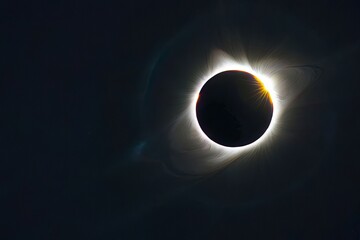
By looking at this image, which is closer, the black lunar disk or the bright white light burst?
the black lunar disk

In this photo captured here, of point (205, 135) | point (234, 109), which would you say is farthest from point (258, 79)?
point (205, 135)

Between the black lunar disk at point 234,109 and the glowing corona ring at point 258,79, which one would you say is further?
the glowing corona ring at point 258,79

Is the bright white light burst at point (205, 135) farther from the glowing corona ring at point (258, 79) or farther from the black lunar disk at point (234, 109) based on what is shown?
the black lunar disk at point (234, 109)

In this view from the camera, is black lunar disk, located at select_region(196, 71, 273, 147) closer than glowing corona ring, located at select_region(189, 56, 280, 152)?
Yes

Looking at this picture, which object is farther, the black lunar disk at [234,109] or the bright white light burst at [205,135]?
the bright white light burst at [205,135]

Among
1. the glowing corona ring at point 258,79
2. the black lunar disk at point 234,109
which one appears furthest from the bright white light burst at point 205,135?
the black lunar disk at point 234,109

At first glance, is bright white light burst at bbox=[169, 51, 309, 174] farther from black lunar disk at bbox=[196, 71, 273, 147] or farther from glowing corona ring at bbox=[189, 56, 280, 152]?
black lunar disk at bbox=[196, 71, 273, 147]

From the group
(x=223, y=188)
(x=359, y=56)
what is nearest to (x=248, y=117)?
(x=223, y=188)

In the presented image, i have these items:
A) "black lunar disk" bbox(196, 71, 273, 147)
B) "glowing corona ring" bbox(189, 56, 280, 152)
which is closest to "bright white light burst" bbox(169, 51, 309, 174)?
"glowing corona ring" bbox(189, 56, 280, 152)
